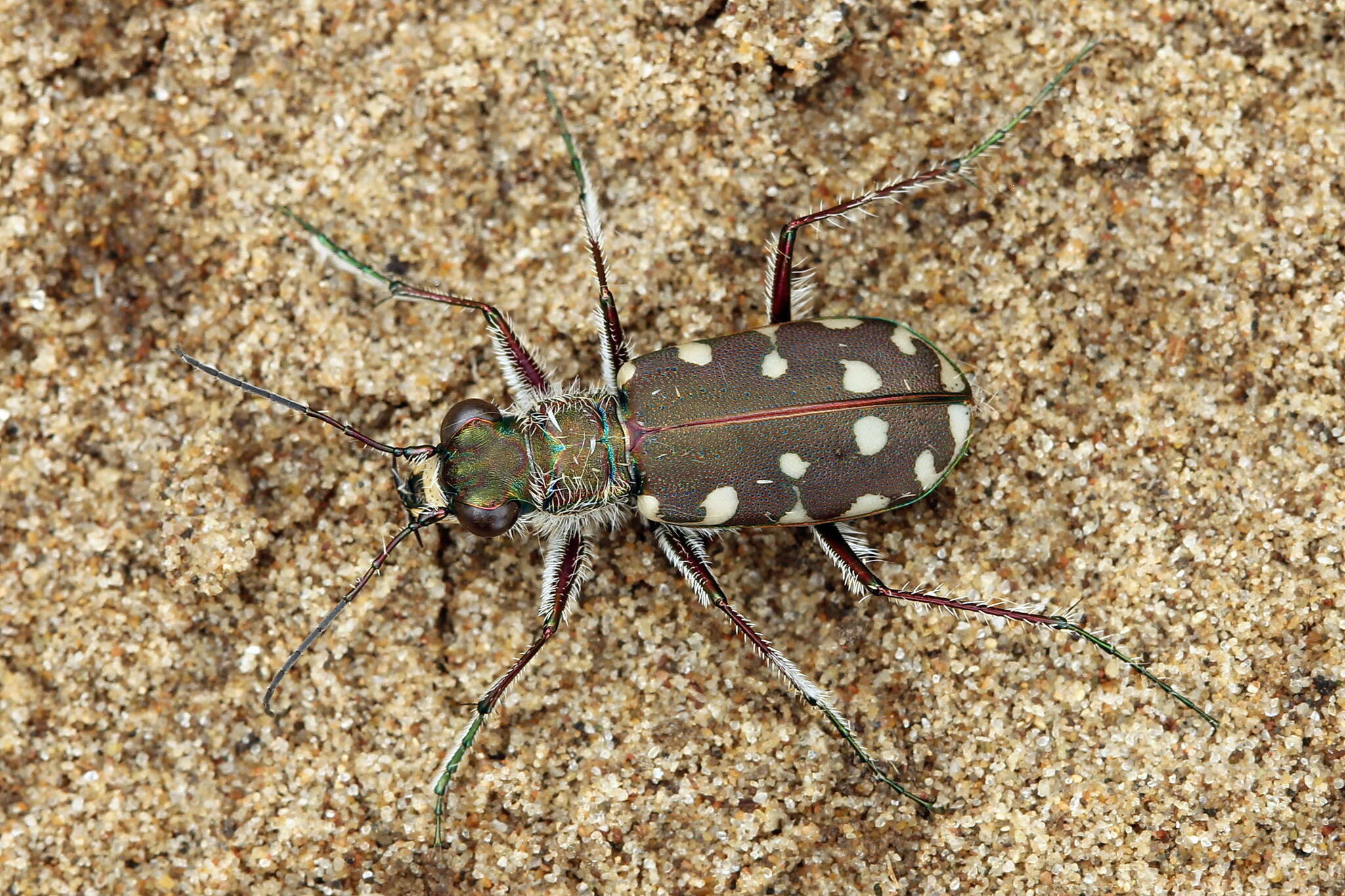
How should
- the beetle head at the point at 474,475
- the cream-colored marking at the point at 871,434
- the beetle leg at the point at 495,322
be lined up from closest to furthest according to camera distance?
the cream-colored marking at the point at 871,434
the beetle head at the point at 474,475
the beetle leg at the point at 495,322

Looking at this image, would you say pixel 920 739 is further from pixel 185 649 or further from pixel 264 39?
pixel 264 39

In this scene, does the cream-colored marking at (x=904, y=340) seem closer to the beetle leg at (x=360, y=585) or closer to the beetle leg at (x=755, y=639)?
the beetle leg at (x=755, y=639)

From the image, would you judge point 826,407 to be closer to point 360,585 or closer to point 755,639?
point 755,639

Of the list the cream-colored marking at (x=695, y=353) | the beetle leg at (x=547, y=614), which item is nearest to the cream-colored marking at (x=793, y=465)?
the cream-colored marking at (x=695, y=353)

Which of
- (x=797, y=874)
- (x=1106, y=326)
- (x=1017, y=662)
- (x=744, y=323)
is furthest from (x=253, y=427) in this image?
(x=1106, y=326)

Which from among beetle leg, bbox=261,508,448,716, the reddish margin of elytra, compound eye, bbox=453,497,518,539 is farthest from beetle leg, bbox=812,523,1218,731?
beetle leg, bbox=261,508,448,716

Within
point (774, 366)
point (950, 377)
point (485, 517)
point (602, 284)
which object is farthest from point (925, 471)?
point (485, 517)
